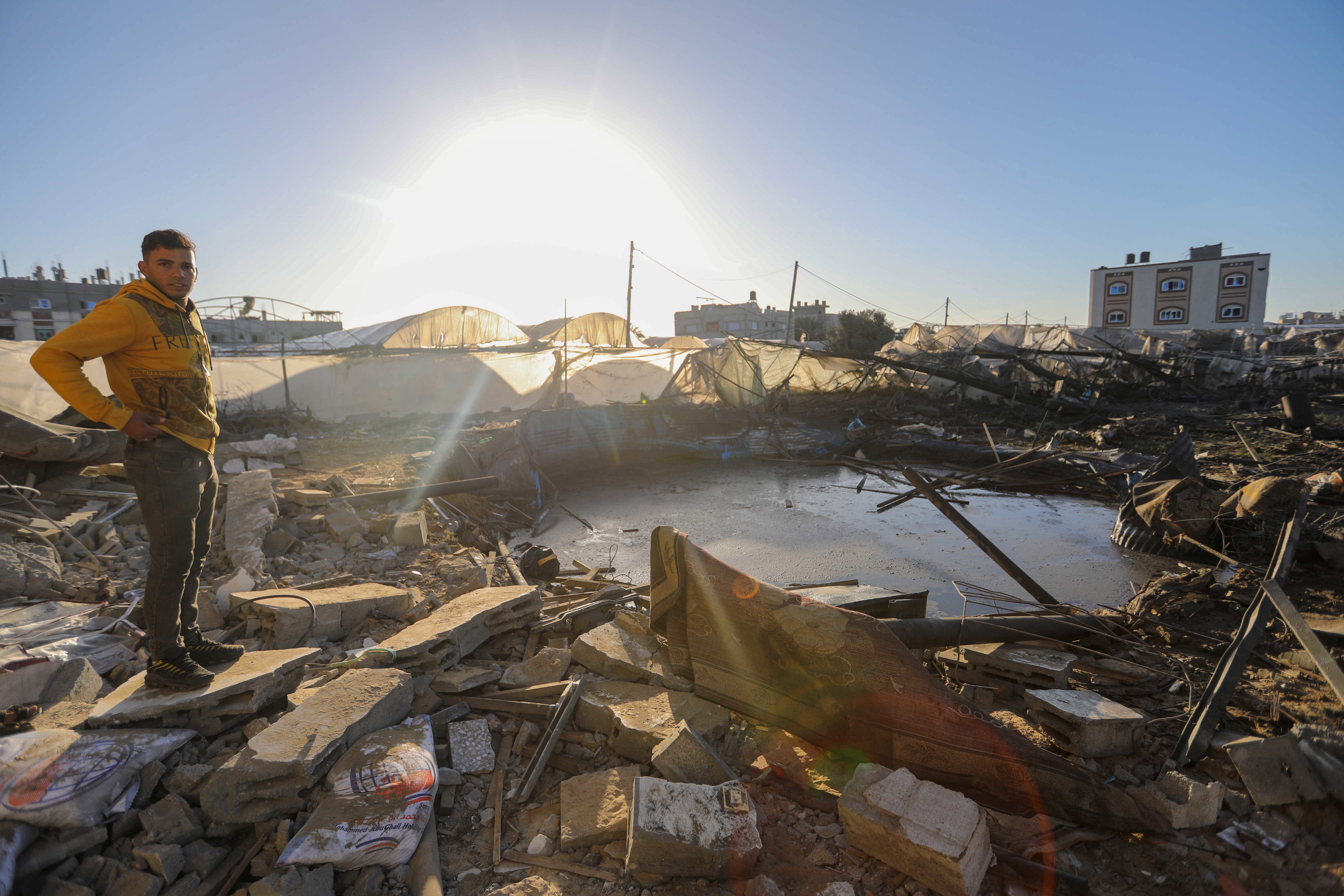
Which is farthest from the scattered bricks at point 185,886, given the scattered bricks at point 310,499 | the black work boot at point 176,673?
the scattered bricks at point 310,499

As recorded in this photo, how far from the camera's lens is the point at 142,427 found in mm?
2412

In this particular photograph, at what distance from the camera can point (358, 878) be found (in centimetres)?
209

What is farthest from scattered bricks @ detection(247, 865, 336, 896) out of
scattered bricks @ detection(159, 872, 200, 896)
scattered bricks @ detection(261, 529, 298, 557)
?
scattered bricks @ detection(261, 529, 298, 557)

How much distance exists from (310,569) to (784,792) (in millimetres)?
4282

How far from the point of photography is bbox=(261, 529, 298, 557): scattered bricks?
17.4 ft

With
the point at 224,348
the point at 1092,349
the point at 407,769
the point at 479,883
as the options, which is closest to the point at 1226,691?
the point at 479,883

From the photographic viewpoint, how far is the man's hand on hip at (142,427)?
7.84 ft

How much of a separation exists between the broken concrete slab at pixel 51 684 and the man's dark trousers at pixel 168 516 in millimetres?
369

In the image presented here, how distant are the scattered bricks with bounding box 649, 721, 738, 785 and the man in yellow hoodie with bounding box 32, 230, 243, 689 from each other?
6.82 feet

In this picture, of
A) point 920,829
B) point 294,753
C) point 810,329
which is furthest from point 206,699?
point 810,329

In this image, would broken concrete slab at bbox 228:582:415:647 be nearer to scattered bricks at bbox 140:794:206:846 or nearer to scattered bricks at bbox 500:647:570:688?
scattered bricks at bbox 500:647:570:688

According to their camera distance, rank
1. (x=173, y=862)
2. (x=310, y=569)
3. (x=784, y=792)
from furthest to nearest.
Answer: (x=310, y=569)
(x=784, y=792)
(x=173, y=862)

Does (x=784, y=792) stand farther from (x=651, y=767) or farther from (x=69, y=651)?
(x=69, y=651)

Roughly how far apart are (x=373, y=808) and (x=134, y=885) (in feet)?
2.38
